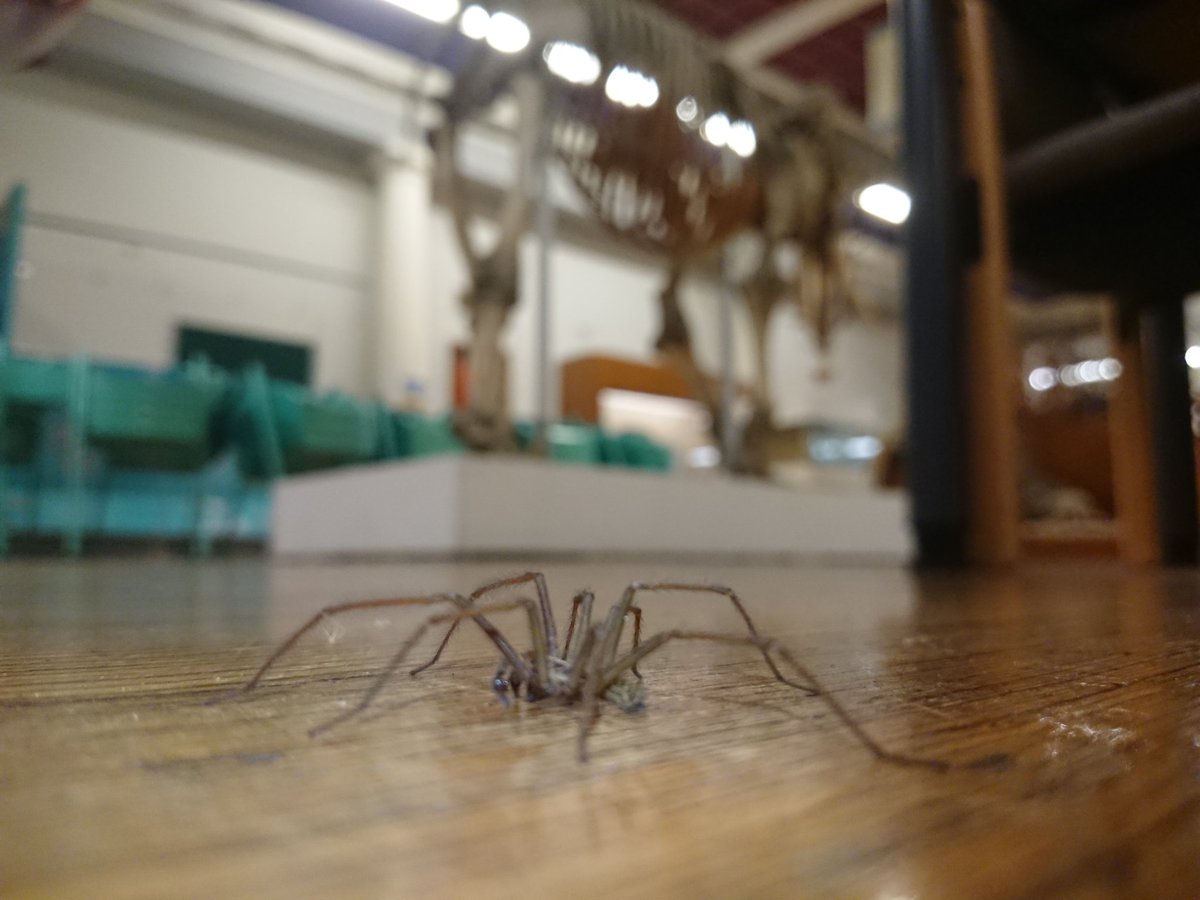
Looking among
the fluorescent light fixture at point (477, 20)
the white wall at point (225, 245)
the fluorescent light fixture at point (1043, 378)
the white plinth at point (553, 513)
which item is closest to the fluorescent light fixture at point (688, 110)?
the fluorescent light fixture at point (477, 20)

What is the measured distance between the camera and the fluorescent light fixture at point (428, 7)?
18.1 ft

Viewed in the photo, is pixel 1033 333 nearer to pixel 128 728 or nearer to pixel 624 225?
pixel 624 225

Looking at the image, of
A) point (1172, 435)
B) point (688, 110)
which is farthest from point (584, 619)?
point (688, 110)

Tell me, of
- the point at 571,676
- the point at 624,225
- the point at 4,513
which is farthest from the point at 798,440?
the point at 571,676

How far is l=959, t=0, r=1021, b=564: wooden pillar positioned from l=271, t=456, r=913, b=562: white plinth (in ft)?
4.20

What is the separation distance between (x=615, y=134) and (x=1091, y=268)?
1698 millimetres

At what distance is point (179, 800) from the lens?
208 mm

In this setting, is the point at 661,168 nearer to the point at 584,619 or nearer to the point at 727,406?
the point at 727,406

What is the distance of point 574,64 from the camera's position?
2869mm

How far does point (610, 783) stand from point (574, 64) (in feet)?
9.72

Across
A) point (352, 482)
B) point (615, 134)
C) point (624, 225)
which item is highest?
point (615, 134)

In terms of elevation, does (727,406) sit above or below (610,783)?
above

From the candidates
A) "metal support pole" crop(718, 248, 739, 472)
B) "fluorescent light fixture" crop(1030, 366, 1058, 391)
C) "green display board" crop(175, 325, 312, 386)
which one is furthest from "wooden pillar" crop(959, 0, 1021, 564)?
"green display board" crop(175, 325, 312, 386)

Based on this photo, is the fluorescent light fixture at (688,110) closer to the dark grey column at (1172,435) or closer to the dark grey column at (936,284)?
the dark grey column at (936,284)
